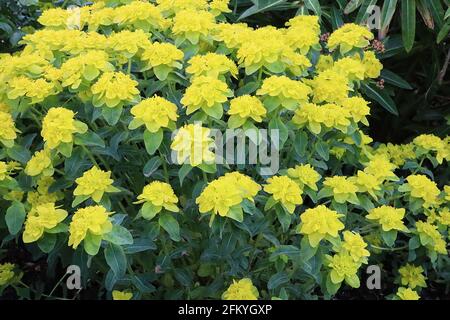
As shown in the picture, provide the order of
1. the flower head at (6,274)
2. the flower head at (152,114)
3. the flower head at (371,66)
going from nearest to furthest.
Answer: the flower head at (152,114)
the flower head at (6,274)
the flower head at (371,66)

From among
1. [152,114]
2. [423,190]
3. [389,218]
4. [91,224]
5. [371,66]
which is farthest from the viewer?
[371,66]

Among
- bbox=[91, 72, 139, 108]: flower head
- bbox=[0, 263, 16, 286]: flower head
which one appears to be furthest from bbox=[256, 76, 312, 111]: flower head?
bbox=[0, 263, 16, 286]: flower head

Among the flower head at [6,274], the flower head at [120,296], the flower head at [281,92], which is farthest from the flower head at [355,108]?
the flower head at [6,274]

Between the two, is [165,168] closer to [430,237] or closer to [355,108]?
[355,108]

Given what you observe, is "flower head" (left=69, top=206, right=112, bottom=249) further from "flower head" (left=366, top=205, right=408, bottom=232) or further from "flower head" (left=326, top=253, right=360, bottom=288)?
"flower head" (left=366, top=205, right=408, bottom=232)

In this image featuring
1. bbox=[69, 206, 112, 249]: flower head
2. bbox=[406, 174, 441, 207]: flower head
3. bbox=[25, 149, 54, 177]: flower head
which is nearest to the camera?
bbox=[69, 206, 112, 249]: flower head

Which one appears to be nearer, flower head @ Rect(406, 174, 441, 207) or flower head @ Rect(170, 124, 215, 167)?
flower head @ Rect(170, 124, 215, 167)

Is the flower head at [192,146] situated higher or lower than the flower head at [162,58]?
lower

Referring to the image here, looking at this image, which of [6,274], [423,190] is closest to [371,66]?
[423,190]

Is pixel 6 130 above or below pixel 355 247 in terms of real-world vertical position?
above

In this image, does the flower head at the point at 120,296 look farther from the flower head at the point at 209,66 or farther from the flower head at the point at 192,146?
the flower head at the point at 209,66

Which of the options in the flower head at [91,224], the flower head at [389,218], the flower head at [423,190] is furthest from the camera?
the flower head at [423,190]

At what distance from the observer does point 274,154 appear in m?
1.76
